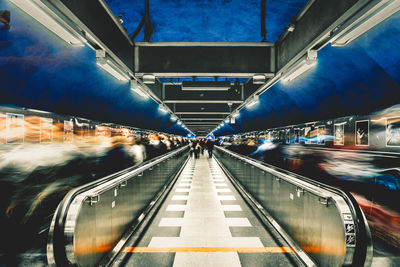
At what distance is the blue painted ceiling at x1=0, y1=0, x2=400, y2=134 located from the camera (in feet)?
10.8

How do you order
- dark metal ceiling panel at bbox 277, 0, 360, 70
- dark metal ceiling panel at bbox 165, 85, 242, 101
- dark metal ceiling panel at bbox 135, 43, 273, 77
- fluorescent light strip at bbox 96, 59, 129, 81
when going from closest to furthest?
dark metal ceiling panel at bbox 277, 0, 360, 70, fluorescent light strip at bbox 96, 59, 129, 81, dark metal ceiling panel at bbox 135, 43, 273, 77, dark metal ceiling panel at bbox 165, 85, 242, 101

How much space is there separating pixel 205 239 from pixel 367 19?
3.58 m

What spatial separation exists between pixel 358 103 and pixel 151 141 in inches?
511

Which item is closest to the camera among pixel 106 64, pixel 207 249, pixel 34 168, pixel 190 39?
pixel 207 249

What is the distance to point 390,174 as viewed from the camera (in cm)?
405

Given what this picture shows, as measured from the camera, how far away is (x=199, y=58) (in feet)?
14.8

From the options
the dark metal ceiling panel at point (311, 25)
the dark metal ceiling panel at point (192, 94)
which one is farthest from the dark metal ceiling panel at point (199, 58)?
the dark metal ceiling panel at point (192, 94)

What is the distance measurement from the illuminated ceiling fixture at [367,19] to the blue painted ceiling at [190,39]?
886 millimetres

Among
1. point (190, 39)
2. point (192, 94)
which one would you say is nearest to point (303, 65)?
point (190, 39)

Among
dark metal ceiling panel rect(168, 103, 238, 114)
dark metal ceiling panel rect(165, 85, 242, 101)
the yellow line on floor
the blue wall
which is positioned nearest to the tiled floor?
the yellow line on floor

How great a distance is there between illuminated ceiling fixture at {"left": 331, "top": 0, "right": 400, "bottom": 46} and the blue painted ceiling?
0.89 meters

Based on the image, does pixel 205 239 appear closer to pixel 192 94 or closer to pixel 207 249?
pixel 207 249

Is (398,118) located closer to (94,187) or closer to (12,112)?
(94,187)

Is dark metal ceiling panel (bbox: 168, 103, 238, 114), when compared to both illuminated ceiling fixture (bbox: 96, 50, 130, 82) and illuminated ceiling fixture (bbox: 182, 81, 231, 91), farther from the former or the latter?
illuminated ceiling fixture (bbox: 96, 50, 130, 82)
